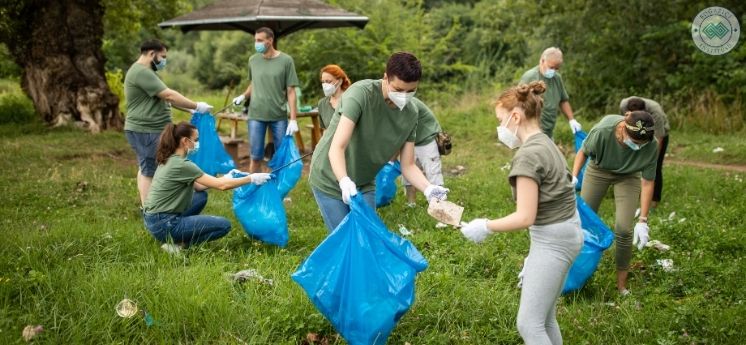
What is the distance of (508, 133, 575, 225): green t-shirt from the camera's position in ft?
8.80

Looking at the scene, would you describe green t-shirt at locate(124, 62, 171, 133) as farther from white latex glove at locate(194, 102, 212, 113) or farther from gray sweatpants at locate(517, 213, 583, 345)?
gray sweatpants at locate(517, 213, 583, 345)

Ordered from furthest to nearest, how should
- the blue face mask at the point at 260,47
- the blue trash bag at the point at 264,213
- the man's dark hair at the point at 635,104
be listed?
the blue face mask at the point at 260,47 → the man's dark hair at the point at 635,104 → the blue trash bag at the point at 264,213

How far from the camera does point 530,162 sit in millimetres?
2678

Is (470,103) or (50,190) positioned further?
(470,103)

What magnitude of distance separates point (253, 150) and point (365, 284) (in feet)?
13.3

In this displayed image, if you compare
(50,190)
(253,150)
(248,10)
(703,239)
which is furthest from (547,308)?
(248,10)

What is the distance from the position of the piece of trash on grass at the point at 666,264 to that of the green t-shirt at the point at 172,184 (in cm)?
326

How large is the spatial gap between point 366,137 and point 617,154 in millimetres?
1892

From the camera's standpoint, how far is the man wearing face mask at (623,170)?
4.32m

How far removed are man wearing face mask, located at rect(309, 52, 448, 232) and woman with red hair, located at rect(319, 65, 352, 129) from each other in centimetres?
238

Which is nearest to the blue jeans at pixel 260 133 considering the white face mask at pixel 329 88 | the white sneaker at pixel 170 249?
the white face mask at pixel 329 88

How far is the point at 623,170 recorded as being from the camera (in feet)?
14.5

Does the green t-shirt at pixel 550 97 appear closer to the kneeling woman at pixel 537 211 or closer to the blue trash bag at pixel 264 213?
the blue trash bag at pixel 264 213

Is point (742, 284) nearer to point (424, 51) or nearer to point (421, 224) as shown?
point (421, 224)
